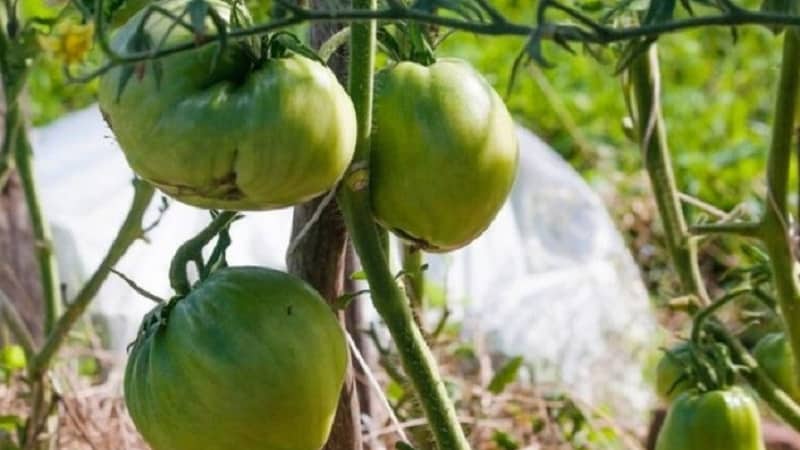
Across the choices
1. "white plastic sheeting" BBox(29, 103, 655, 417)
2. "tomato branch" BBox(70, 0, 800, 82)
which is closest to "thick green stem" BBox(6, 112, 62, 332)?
"tomato branch" BBox(70, 0, 800, 82)

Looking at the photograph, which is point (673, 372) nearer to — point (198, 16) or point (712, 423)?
point (712, 423)

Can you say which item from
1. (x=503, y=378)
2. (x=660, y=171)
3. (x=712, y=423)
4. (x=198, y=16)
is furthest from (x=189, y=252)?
(x=503, y=378)

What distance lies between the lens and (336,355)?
74 cm

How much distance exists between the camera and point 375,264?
2.44 feet

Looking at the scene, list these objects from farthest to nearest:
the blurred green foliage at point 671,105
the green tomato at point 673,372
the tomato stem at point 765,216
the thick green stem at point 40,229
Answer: the blurred green foliage at point 671,105
the thick green stem at point 40,229
the green tomato at point 673,372
the tomato stem at point 765,216

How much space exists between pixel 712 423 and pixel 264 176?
1.68 feet

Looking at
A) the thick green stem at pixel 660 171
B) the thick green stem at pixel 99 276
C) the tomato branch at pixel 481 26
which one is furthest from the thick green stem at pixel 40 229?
the tomato branch at pixel 481 26

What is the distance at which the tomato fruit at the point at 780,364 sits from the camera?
1.15m

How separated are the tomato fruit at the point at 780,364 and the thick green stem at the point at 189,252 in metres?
0.52

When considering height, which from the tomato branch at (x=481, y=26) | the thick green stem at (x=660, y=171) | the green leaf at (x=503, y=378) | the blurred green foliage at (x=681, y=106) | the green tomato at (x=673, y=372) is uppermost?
the tomato branch at (x=481, y=26)

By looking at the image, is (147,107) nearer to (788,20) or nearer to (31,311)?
(788,20)

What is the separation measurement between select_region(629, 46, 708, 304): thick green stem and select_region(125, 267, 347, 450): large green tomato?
0.55 m

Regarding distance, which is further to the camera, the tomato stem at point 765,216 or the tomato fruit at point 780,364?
the tomato fruit at point 780,364

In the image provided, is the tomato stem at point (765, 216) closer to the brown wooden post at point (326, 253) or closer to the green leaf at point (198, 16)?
the brown wooden post at point (326, 253)
